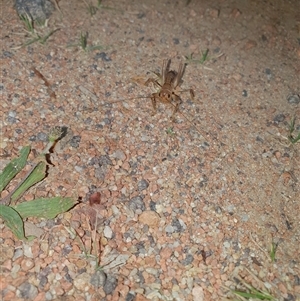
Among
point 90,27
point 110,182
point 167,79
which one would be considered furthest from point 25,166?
point 90,27

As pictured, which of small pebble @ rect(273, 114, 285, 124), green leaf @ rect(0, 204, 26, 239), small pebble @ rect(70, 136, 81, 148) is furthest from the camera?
small pebble @ rect(273, 114, 285, 124)

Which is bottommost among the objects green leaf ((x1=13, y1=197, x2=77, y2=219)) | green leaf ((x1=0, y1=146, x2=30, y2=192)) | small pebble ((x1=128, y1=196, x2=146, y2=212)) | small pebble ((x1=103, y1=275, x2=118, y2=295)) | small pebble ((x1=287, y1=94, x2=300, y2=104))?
small pebble ((x1=103, y1=275, x2=118, y2=295))

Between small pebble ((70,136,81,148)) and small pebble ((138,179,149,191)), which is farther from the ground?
small pebble ((70,136,81,148))

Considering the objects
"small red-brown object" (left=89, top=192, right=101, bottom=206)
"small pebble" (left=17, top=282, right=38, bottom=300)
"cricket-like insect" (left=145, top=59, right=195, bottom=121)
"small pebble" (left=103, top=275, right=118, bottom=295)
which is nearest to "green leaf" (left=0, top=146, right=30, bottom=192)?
"small red-brown object" (left=89, top=192, right=101, bottom=206)

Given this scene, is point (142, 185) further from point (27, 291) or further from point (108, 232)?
point (27, 291)

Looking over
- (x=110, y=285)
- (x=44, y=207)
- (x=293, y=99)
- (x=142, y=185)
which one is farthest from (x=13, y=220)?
(x=293, y=99)

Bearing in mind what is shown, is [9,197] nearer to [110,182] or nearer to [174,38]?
[110,182]

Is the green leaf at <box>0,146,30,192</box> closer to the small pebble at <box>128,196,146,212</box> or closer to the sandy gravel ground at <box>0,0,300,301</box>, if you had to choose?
the sandy gravel ground at <box>0,0,300,301</box>

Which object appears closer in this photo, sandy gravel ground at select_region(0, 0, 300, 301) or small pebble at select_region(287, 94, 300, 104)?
sandy gravel ground at select_region(0, 0, 300, 301)
